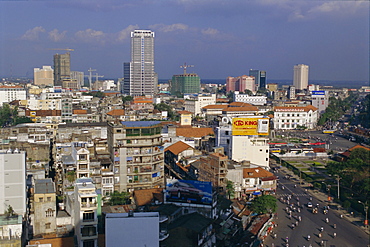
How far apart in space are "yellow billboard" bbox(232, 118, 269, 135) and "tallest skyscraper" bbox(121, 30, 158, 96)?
35512mm

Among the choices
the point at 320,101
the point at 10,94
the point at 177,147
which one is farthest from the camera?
the point at 320,101

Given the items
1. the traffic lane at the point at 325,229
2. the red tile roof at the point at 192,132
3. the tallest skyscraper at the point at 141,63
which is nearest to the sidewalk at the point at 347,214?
the traffic lane at the point at 325,229

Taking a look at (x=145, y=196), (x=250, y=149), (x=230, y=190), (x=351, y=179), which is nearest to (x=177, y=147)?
(x=250, y=149)

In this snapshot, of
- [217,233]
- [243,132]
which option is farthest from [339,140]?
[217,233]

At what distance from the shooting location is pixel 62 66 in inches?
2317

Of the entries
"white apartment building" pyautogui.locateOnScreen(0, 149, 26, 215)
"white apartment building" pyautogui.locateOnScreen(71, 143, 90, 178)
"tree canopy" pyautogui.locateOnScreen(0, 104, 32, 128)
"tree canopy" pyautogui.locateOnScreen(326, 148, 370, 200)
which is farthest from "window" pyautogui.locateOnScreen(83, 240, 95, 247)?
"tree canopy" pyautogui.locateOnScreen(0, 104, 32, 128)

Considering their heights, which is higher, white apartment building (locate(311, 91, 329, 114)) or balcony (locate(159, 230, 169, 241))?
white apartment building (locate(311, 91, 329, 114))

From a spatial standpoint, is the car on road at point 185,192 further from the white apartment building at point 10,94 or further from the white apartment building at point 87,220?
the white apartment building at point 10,94

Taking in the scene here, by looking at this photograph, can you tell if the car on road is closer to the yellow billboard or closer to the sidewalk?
the sidewalk

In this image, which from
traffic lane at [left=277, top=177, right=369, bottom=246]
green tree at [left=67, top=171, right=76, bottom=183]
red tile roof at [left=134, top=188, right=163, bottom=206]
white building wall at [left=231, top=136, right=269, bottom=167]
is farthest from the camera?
white building wall at [left=231, top=136, right=269, bottom=167]

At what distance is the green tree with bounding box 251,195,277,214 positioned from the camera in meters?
10.6

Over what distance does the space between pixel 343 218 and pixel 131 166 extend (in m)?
5.59

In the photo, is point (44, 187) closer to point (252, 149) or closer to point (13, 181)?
point (13, 181)

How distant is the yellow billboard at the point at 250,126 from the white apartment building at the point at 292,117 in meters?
15.8
